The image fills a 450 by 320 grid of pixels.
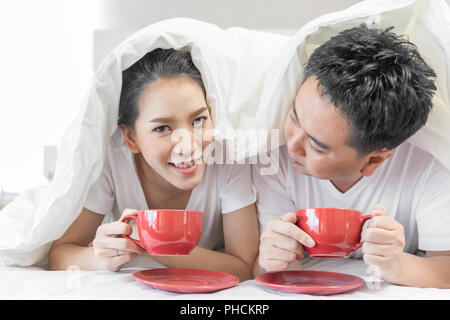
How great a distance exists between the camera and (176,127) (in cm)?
99

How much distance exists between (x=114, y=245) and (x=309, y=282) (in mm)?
347

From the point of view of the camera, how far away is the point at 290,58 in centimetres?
96

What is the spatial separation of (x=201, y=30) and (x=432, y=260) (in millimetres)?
672

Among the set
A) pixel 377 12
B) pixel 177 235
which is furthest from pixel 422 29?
pixel 177 235

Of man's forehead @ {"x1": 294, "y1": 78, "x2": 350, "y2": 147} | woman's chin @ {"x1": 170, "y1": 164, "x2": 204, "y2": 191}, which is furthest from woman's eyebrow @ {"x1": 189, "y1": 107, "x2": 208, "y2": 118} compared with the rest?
man's forehead @ {"x1": 294, "y1": 78, "x2": 350, "y2": 147}

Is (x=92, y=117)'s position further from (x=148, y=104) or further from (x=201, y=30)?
(x=201, y=30)

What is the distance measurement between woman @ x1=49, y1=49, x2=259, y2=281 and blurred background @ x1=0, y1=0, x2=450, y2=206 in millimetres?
906

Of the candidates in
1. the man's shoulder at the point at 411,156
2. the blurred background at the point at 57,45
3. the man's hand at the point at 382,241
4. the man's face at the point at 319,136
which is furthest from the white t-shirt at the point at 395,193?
the blurred background at the point at 57,45

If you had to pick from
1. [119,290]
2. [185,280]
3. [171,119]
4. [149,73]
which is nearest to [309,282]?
[185,280]

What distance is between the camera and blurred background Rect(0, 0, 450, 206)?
1.97 meters

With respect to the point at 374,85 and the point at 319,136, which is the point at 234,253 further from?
the point at 374,85

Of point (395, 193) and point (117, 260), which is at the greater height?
point (395, 193)

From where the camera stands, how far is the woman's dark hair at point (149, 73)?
3.34 ft

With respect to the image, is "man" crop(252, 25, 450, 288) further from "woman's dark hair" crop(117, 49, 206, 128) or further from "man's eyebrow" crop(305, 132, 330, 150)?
"woman's dark hair" crop(117, 49, 206, 128)
